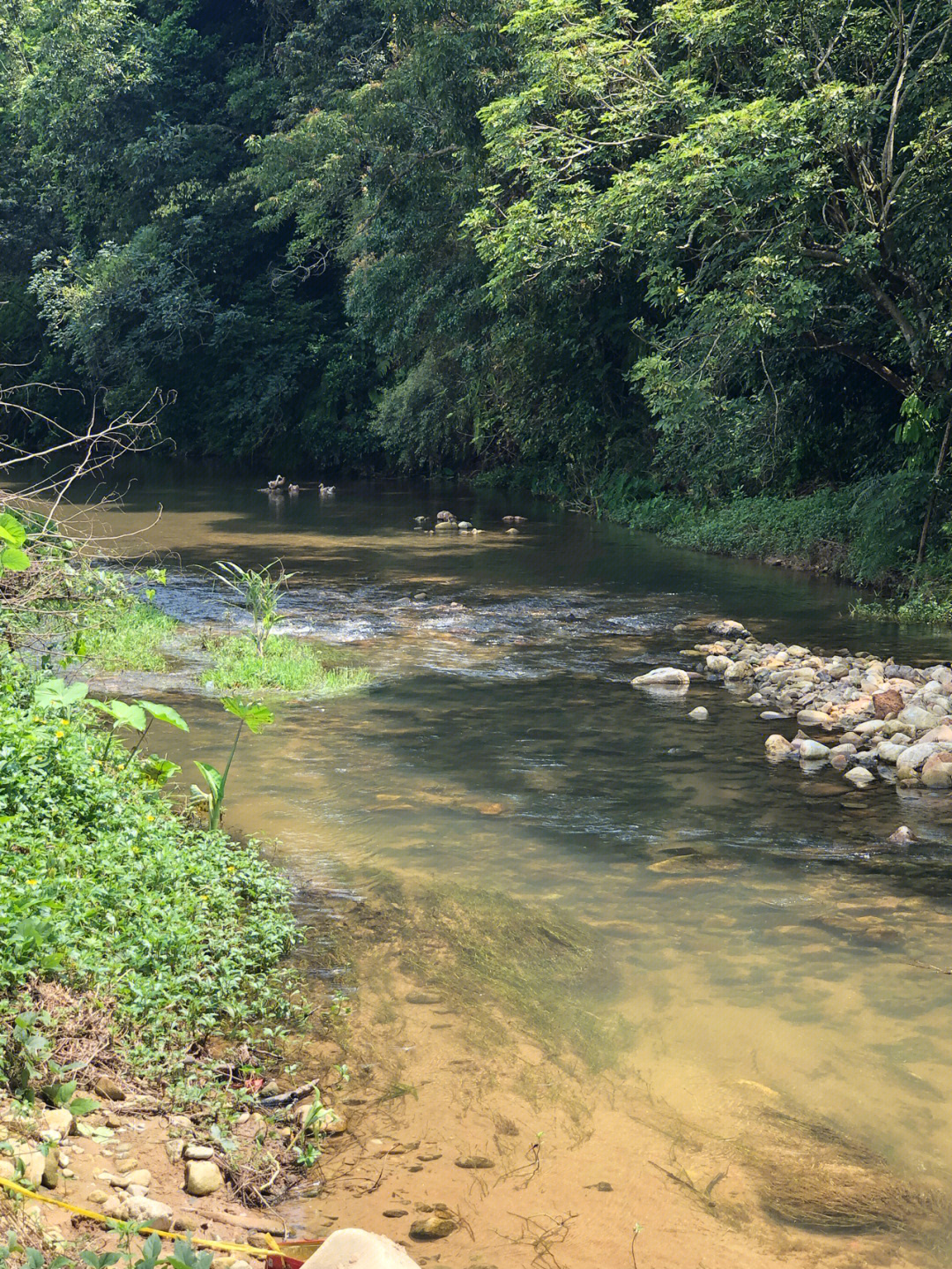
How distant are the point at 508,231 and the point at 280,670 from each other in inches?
333

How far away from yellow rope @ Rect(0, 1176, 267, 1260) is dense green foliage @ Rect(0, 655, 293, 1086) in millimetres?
517

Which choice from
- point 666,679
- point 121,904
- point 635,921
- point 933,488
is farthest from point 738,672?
point 121,904

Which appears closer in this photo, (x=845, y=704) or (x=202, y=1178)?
(x=202, y=1178)

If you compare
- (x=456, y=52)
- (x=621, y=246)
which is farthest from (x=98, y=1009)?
(x=456, y=52)

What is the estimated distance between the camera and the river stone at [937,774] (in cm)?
727

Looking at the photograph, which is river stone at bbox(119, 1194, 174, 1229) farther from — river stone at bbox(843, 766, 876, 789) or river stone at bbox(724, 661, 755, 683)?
river stone at bbox(724, 661, 755, 683)

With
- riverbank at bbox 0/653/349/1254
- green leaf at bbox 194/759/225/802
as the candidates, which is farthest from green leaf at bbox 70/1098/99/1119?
green leaf at bbox 194/759/225/802

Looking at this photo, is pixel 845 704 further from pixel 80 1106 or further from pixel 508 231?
pixel 508 231

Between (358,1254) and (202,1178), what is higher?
(358,1254)

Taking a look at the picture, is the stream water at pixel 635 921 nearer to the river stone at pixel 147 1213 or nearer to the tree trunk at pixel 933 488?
the river stone at pixel 147 1213

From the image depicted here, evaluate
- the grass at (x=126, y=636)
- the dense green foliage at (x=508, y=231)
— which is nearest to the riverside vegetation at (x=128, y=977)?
the grass at (x=126, y=636)

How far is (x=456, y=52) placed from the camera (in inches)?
728

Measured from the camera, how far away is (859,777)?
291 inches

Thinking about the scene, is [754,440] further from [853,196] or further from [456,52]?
[456,52]
